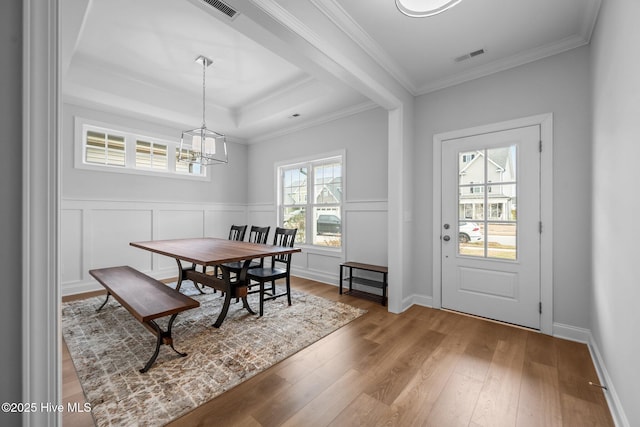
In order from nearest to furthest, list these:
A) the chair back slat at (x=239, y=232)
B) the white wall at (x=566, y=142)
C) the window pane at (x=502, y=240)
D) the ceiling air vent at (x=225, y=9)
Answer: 1. the ceiling air vent at (x=225, y=9)
2. the white wall at (x=566, y=142)
3. the window pane at (x=502, y=240)
4. the chair back slat at (x=239, y=232)

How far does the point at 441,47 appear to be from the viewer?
102 inches

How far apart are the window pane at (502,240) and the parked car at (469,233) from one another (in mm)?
94

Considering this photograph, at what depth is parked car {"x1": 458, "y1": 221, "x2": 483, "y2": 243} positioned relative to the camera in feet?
9.67

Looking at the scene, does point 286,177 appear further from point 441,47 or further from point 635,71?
point 635,71

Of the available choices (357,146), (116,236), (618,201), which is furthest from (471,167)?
(116,236)

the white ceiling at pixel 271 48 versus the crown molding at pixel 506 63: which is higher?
the white ceiling at pixel 271 48

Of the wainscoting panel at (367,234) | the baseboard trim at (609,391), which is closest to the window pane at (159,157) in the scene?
the wainscoting panel at (367,234)

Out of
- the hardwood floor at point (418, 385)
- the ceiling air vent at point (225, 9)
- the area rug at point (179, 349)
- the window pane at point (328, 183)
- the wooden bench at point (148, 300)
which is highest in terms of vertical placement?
the ceiling air vent at point (225, 9)

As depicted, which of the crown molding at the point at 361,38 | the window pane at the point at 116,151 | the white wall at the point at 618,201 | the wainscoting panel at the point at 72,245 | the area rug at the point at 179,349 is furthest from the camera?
the window pane at the point at 116,151

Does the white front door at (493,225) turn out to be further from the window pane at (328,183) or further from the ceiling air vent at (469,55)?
the window pane at (328,183)

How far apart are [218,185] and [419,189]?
3838 mm

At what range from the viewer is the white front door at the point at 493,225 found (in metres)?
2.64

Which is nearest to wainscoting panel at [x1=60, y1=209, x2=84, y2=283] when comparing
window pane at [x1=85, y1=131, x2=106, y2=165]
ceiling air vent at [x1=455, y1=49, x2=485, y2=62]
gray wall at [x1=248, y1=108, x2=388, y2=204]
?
window pane at [x1=85, y1=131, x2=106, y2=165]

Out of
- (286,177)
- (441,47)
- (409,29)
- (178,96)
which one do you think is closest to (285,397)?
(409,29)
